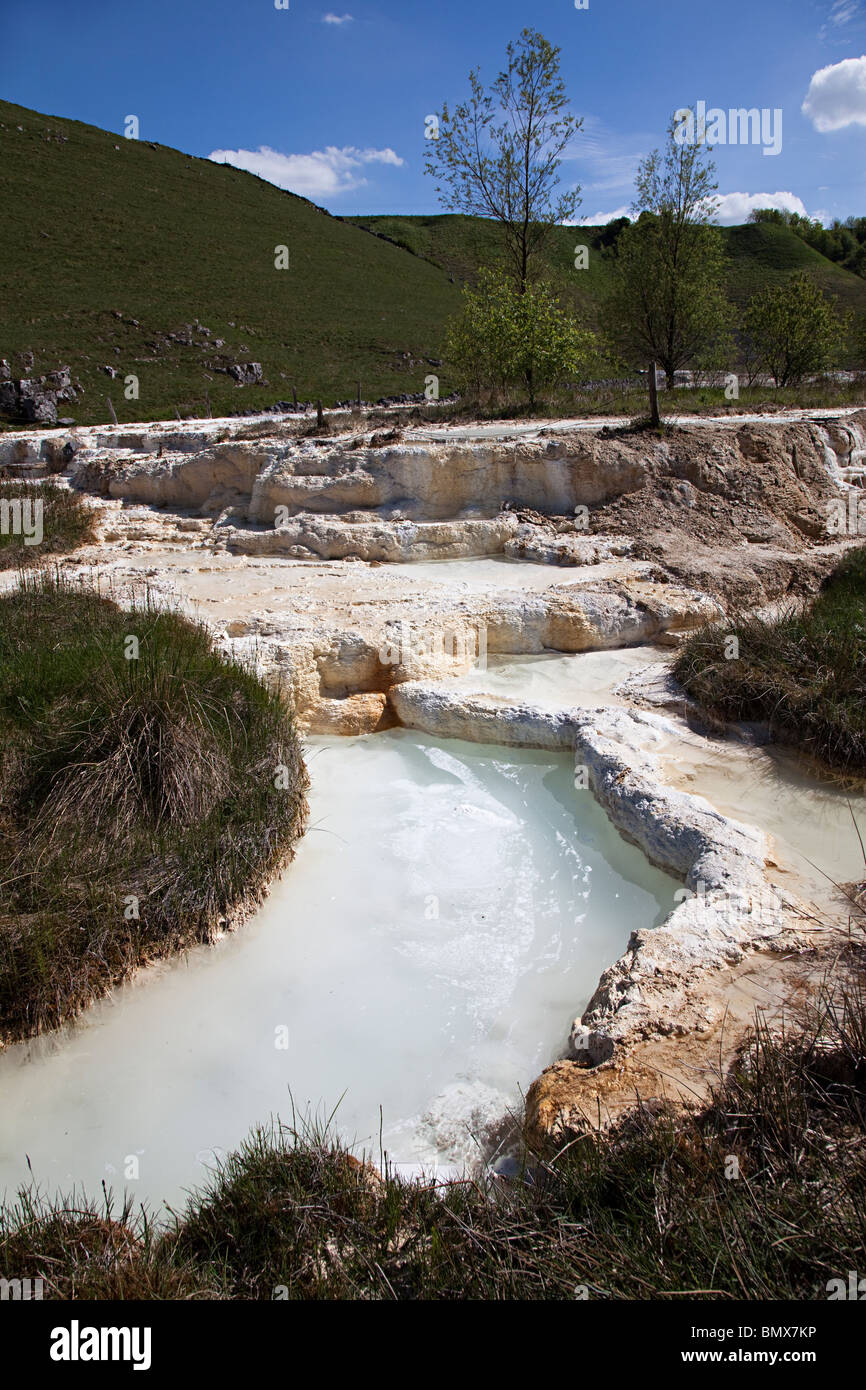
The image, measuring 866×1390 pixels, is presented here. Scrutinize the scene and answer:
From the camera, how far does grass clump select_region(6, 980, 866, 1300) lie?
5.75 ft

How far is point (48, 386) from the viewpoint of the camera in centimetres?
2569

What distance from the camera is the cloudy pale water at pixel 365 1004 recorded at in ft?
9.66

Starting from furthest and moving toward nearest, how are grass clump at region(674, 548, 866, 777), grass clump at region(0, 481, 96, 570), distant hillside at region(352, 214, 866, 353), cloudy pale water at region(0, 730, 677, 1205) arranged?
distant hillside at region(352, 214, 866, 353), grass clump at region(0, 481, 96, 570), grass clump at region(674, 548, 866, 777), cloudy pale water at region(0, 730, 677, 1205)

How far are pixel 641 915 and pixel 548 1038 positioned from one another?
931mm

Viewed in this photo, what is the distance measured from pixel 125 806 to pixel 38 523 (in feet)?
24.0

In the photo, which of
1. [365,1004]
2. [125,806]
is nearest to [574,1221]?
[365,1004]

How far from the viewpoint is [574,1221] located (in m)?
2.00

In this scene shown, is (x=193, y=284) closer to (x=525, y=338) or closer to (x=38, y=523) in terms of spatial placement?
(x=525, y=338)

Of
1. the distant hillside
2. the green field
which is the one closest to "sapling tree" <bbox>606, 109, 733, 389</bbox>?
the green field

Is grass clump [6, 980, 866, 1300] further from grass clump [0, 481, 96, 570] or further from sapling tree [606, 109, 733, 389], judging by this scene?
sapling tree [606, 109, 733, 389]

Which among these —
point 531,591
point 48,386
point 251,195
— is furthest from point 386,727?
point 251,195

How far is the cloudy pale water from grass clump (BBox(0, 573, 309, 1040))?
0.21m

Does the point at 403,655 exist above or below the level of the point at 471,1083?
above

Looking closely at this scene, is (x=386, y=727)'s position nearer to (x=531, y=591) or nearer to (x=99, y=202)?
(x=531, y=591)
